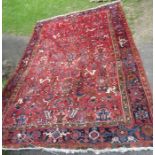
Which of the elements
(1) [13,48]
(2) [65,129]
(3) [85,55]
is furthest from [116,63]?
(1) [13,48]

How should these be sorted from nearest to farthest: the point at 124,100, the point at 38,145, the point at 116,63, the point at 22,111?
the point at 38,145 → the point at 124,100 → the point at 22,111 → the point at 116,63

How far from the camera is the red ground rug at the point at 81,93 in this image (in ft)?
10.3

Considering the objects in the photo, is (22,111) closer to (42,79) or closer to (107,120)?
(42,79)

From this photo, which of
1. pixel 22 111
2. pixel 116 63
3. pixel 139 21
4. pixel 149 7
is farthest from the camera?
pixel 149 7

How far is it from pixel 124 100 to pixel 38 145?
42.7 inches

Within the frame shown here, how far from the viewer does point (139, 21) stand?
5199mm

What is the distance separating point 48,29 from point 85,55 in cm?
157

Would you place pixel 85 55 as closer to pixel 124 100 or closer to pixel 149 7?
pixel 124 100

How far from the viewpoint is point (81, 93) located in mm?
3785

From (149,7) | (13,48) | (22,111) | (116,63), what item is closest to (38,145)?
(22,111)

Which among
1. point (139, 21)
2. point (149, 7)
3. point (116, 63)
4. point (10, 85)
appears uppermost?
point (149, 7)

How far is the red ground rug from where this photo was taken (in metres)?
3.13

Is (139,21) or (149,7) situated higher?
(149,7)

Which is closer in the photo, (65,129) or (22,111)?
(65,129)
